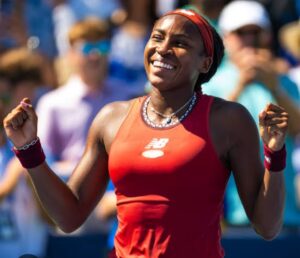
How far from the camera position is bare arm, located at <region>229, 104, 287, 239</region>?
3.45 m

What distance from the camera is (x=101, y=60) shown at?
6824 millimetres

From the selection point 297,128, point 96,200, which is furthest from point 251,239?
point 96,200

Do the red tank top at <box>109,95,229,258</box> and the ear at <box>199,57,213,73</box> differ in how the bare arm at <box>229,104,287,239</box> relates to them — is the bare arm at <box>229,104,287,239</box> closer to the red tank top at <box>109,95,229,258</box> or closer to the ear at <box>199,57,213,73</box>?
the red tank top at <box>109,95,229,258</box>

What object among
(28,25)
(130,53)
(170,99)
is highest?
(170,99)

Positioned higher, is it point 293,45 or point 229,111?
point 229,111

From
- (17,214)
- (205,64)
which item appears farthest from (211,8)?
(205,64)

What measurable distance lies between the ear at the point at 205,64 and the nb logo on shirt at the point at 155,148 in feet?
Answer: 1.08

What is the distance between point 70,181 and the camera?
149 inches

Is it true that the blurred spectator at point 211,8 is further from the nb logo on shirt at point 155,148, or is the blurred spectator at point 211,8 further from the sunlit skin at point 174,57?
the nb logo on shirt at point 155,148

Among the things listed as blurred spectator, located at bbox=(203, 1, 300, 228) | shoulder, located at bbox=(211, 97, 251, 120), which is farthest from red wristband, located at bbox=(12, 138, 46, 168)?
blurred spectator, located at bbox=(203, 1, 300, 228)

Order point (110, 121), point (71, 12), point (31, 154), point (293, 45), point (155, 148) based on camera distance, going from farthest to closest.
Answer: point (71, 12) → point (293, 45) → point (110, 121) → point (31, 154) → point (155, 148)

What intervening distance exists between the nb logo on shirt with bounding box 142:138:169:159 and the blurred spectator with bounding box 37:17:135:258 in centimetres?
296

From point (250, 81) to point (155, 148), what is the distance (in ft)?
8.41

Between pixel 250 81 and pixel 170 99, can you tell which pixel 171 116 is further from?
pixel 250 81
